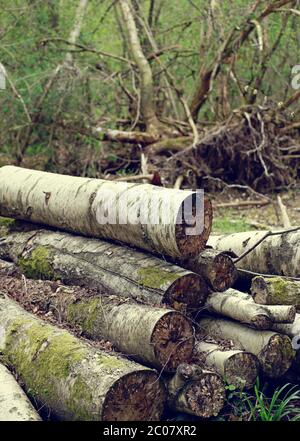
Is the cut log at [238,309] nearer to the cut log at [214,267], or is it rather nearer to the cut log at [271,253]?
the cut log at [214,267]

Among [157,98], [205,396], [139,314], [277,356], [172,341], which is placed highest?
[157,98]

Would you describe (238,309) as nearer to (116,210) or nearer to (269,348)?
(269,348)

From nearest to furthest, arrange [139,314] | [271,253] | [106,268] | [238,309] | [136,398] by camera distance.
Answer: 1. [136,398]
2. [139,314]
3. [238,309]
4. [106,268]
5. [271,253]

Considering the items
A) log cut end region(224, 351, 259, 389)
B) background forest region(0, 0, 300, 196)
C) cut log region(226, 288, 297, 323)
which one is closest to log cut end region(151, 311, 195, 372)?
log cut end region(224, 351, 259, 389)

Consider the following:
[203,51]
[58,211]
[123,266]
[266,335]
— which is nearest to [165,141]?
[203,51]

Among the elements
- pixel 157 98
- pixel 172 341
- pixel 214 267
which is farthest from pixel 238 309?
pixel 157 98

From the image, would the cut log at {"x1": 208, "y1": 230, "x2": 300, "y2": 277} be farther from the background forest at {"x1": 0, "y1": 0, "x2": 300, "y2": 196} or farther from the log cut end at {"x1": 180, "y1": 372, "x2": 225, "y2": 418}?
the background forest at {"x1": 0, "y1": 0, "x2": 300, "y2": 196}

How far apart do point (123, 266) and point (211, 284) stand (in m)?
0.62

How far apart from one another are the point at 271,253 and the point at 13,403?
7.67ft

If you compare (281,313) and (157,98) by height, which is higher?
(157,98)

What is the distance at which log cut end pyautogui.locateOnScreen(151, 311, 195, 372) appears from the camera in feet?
13.9

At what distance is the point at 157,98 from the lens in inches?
480

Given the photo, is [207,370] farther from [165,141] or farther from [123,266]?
[165,141]

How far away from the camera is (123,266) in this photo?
5.00 metres
